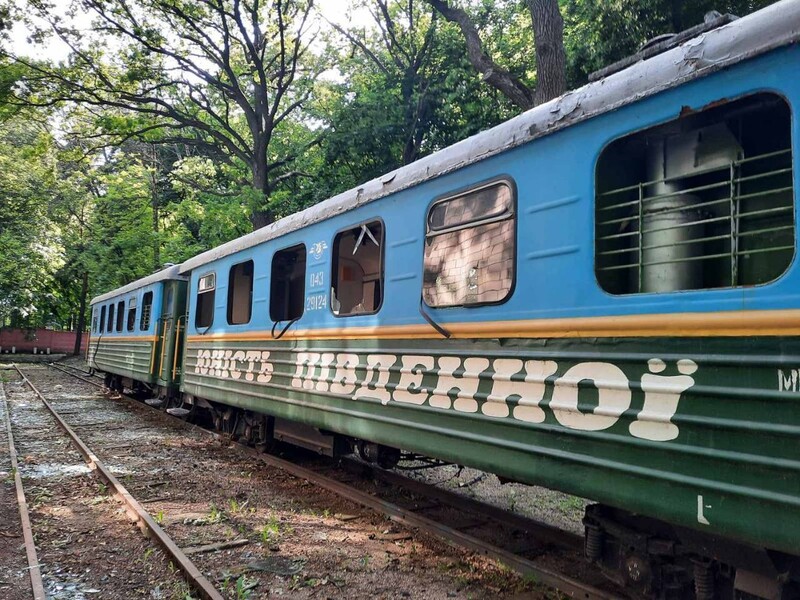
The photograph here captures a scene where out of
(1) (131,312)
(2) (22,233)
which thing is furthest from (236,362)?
(2) (22,233)

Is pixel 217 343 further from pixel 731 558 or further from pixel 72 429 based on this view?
pixel 731 558

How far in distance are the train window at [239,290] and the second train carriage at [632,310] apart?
354cm

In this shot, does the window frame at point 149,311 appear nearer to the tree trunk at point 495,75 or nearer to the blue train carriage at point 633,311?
the tree trunk at point 495,75

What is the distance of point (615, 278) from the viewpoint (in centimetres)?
324

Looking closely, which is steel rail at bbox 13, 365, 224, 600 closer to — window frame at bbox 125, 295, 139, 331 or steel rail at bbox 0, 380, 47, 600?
steel rail at bbox 0, 380, 47, 600

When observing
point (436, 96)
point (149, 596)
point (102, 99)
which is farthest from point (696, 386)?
point (102, 99)

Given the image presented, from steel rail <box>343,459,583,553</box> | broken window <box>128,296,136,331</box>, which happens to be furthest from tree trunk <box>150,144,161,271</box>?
steel rail <box>343,459,583,553</box>

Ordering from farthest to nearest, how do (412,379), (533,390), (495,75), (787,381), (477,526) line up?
1. (495,75)
2. (477,526)
3. (412,379)
4. (533,390)
5. (787,381)

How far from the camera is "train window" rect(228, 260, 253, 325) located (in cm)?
805

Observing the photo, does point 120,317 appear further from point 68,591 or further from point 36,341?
point 36,341

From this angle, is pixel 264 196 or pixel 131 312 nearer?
pixel 131 312

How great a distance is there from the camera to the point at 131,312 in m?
14.9

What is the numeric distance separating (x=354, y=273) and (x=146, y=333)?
8864 millimetres

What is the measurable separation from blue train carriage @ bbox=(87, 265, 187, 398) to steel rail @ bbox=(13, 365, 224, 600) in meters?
3.56
